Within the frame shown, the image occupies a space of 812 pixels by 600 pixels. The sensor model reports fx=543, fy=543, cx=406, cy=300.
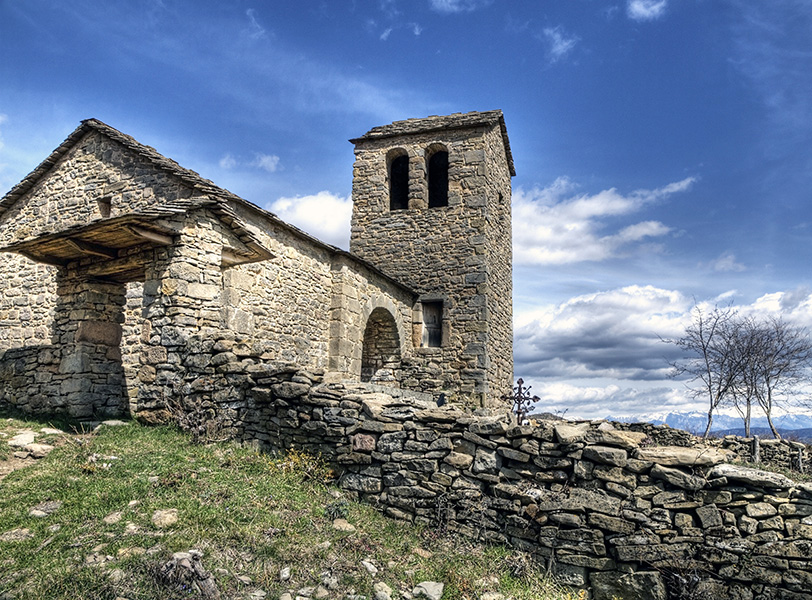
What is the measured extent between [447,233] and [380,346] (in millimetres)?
3986

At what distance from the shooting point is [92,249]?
26.1ft

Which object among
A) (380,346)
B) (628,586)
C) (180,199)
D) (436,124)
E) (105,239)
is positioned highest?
(436,124)

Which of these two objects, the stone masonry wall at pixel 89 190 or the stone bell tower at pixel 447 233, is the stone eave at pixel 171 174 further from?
the stone bell tower at pixel 447 233

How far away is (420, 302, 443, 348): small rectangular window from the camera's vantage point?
16156mm

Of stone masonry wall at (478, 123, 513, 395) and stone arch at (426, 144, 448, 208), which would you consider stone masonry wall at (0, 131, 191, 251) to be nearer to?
stone arch at (426, 144, 448, 208)

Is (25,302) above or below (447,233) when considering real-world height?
below

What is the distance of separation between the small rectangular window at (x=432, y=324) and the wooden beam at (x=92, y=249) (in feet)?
31.4

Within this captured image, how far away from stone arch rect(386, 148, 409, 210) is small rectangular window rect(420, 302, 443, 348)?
12.0 ft

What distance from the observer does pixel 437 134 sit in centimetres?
1708

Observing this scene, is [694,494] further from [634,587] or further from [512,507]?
[512,507]

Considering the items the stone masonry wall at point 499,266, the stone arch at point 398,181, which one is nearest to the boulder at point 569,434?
the stone masonry wall at point 499,266

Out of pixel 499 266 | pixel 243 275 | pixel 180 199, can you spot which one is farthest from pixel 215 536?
pixel 499 266

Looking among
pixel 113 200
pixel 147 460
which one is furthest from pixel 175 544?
pixel 113 200

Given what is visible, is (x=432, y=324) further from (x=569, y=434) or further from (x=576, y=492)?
(x=576, y=492)
